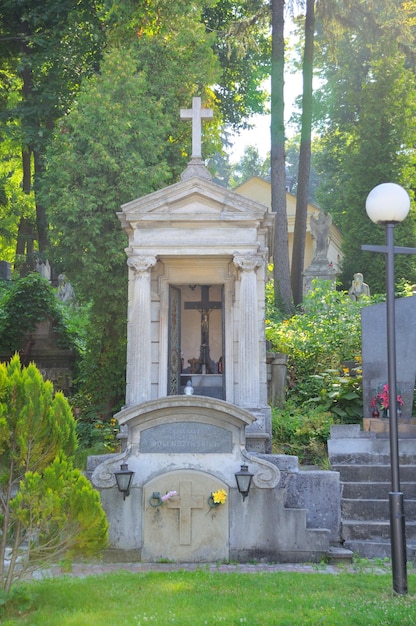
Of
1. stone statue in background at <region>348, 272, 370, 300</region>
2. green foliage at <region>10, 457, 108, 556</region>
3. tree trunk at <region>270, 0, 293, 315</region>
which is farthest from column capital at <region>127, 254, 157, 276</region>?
stone statue in background at <region>348, 272, 370, 300</region>

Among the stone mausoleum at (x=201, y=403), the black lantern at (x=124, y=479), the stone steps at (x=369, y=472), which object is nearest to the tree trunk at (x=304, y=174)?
the stone mausoleum at (x=201, y=403)

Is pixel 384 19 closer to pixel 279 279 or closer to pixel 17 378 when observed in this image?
pixel 279 279

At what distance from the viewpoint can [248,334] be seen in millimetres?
11164

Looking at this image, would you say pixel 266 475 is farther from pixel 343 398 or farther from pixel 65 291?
pixel 65 291

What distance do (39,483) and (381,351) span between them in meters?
6.78

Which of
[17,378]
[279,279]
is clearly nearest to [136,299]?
[17,378]

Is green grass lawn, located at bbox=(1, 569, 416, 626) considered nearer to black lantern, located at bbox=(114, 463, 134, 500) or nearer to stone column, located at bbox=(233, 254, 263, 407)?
black lantern, located at bbox=(114, 463, 134, 500)

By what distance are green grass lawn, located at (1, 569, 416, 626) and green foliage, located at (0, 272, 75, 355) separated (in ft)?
34.4

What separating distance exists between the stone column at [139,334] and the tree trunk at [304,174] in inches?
440

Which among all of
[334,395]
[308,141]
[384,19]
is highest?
[384,19]

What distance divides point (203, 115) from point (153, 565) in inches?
287

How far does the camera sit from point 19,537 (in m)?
6.19

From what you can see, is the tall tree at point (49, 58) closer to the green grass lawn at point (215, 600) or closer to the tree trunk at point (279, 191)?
the tree trunk at point (279, 191)

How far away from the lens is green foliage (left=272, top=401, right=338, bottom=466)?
11117 mm
